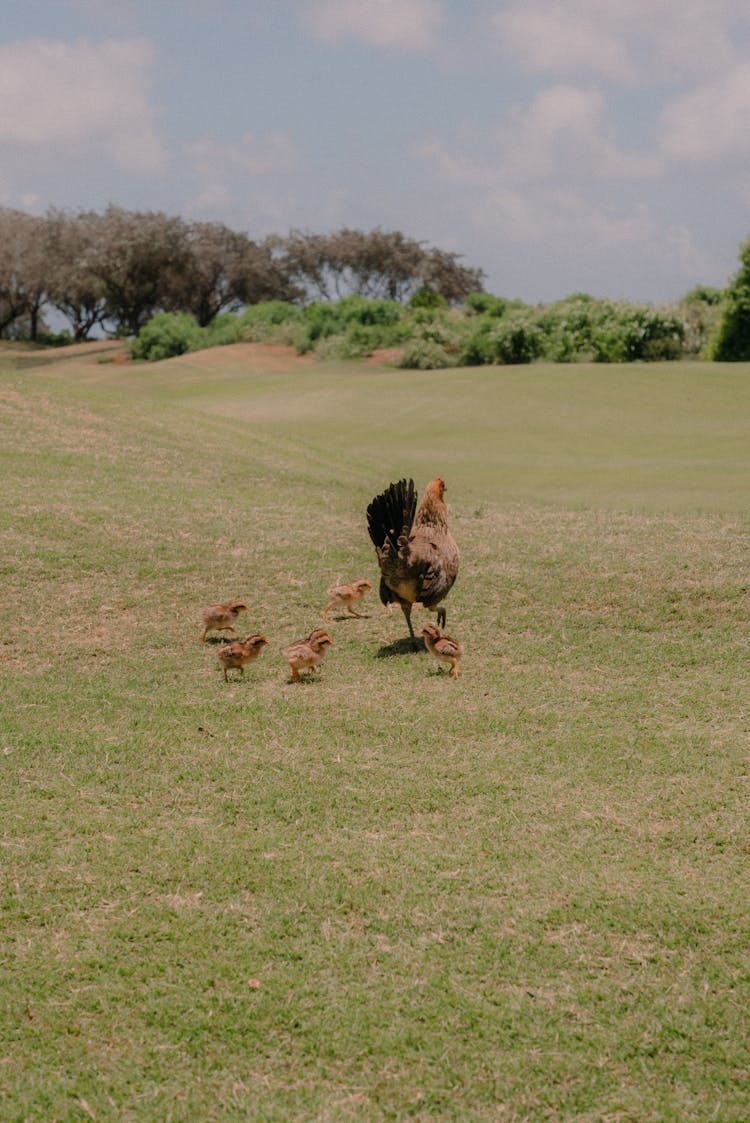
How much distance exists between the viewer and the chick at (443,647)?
24.4 ft

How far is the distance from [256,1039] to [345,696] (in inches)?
140

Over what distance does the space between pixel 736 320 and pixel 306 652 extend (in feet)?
109

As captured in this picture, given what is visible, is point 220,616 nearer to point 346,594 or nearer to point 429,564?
point 346,594

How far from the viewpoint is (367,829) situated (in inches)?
204

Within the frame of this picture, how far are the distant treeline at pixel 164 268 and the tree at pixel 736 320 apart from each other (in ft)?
120

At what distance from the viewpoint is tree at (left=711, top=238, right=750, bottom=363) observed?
35.9 metres

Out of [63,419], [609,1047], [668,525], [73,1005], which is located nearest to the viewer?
[609,1047]

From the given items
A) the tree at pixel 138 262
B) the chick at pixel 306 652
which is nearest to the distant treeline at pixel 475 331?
the tree at pixel 138 262

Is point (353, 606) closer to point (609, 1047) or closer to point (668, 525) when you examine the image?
point (668, 525)

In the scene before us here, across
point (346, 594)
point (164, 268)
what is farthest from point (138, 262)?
point (346, 594)

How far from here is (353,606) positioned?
952cm

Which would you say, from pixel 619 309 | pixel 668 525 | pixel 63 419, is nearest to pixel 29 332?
pixel 619 309

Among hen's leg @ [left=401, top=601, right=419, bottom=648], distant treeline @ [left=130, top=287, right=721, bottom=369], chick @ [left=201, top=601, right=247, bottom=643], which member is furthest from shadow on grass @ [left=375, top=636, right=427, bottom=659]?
distant treeline @ [left=130, top=287, right=721, bottom=369]

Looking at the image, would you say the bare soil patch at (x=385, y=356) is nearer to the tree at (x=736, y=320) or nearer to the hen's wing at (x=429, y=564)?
the tree at (x=736, y=320)
